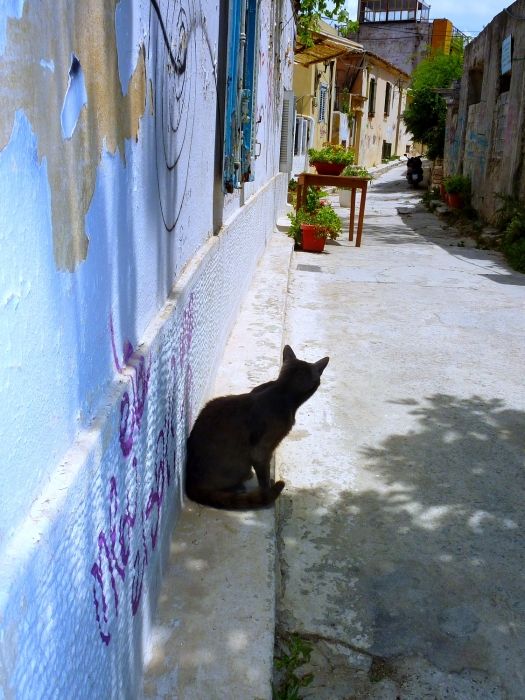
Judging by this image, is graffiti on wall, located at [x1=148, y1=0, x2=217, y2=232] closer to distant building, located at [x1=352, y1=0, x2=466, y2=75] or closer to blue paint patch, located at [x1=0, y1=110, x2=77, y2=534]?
blue paint patch, located at [x1=0, y1=110, x2=77, y2=534]

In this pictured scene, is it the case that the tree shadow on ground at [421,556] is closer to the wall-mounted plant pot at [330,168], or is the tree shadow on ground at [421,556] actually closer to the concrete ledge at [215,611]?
the concrete ledge at [215,611]

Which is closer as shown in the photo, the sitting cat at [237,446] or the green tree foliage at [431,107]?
the sitting cat at [237,446]

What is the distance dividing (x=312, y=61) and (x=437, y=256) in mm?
8741

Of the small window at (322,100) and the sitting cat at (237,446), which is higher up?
the small window at (322,100)

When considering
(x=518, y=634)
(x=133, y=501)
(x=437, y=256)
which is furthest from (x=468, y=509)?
(x=437, y=256)

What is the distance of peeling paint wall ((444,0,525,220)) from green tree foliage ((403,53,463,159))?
239 inches

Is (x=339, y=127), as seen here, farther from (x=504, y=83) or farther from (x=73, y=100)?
(x=73, y=100)

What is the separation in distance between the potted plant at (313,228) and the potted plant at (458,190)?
5.92 m

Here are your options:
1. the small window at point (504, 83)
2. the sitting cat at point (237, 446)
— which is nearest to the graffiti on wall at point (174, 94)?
the sitting cat at point (237, 446)

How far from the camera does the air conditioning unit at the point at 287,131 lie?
39.3ft

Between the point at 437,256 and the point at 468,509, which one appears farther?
the point at 437,256

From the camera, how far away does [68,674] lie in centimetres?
121

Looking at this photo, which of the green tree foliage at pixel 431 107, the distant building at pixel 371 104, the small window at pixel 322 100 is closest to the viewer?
the small window at pixel 322 100

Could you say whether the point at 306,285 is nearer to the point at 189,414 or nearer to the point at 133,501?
the point at 189,414
